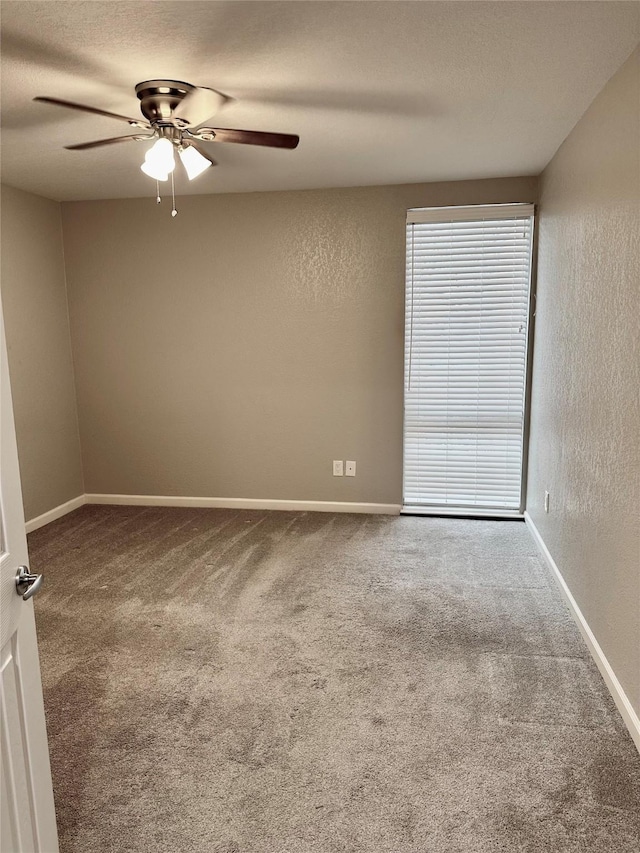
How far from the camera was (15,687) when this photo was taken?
131 cm

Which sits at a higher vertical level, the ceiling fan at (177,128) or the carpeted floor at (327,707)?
the ceiling fan at (177,128)

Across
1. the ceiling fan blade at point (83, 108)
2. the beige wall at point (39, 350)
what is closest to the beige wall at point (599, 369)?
the ceiling fan blade at point (83, 108)

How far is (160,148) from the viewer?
7.89ft

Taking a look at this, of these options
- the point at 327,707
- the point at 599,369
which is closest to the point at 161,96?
the point at 599,369

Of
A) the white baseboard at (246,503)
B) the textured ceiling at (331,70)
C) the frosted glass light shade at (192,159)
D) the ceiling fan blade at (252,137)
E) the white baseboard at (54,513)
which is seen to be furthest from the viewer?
the white baseboard at (246,503)

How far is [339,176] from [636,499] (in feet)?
9.32

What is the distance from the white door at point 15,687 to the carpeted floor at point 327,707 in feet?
1.46

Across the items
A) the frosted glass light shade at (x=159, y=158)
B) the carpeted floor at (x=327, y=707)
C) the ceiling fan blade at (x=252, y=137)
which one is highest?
the ceiling fan blade at (x=252, y=137)

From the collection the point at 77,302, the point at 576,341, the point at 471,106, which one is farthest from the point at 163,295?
the point at 576,341

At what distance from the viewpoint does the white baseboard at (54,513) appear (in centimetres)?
430

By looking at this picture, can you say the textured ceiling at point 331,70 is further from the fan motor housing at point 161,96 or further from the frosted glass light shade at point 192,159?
the frosted glass light shade at point 192,159

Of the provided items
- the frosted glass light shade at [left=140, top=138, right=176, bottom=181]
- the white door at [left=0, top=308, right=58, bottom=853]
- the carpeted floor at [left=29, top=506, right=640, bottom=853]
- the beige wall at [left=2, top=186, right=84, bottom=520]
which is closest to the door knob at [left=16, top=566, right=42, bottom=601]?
the white door at [left=0, top=308, right=58, bottom=853]

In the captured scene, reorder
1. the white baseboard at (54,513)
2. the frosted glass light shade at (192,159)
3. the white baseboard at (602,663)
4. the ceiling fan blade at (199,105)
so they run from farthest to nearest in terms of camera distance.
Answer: the white baseboard at (54,513)
the frosted glass light shade at (192,159)
the ceiling fan blade at (199,105)
the white baseboard at (602,663)

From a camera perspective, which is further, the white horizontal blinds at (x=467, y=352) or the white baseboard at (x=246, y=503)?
the white baseboard at (x=246, y=503)
